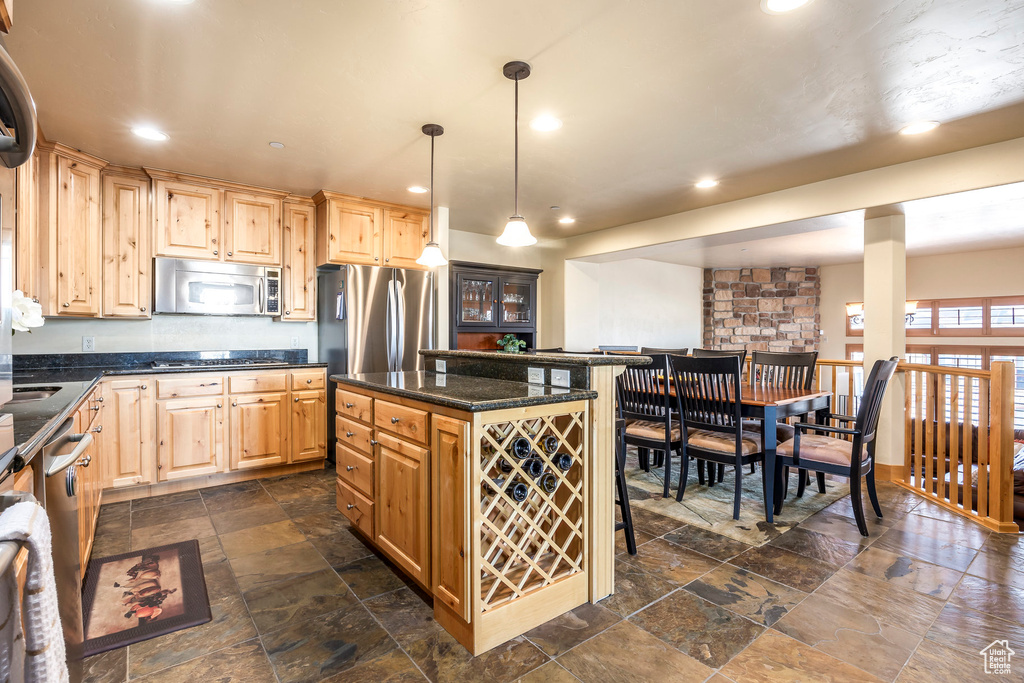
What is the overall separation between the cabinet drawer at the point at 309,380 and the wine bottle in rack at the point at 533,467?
2747 mm

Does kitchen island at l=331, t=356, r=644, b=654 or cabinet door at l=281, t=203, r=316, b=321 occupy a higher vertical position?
cabinet door at l=281, t=203, r=316, b=321

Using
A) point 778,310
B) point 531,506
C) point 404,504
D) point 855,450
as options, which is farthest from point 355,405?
point 778,310

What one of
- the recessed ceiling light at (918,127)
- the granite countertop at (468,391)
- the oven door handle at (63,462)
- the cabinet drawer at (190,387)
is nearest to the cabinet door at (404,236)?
the cabinet drawer at (190,387)

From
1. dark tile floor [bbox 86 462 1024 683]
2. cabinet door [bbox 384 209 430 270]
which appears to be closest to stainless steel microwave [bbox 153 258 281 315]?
cabinet door [bbox 384 209 430 270]

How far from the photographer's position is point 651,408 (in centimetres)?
349

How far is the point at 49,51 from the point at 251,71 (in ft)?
2.55

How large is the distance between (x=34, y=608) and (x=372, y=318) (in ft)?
12.2

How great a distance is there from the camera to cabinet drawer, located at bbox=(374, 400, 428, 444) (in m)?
1.98

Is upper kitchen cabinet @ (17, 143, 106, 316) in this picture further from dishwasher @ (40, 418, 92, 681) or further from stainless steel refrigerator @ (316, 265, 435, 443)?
dishwasher @ (40, 418, 92, 681)

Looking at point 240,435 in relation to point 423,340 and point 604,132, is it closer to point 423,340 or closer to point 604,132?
point 423,340

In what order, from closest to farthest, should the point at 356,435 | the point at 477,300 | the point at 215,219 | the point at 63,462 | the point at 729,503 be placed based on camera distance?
1. the point at 63,462
2. the point at 356,435
3. the point at 729,503
4. the point at 215,219
5. the point at 477,300

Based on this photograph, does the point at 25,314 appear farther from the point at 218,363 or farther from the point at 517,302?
the point at 517,302

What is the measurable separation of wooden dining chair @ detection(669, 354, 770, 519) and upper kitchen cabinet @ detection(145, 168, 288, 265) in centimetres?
337

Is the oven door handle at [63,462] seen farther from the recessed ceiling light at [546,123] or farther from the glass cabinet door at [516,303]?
the glass cabinet door at [516,303]
